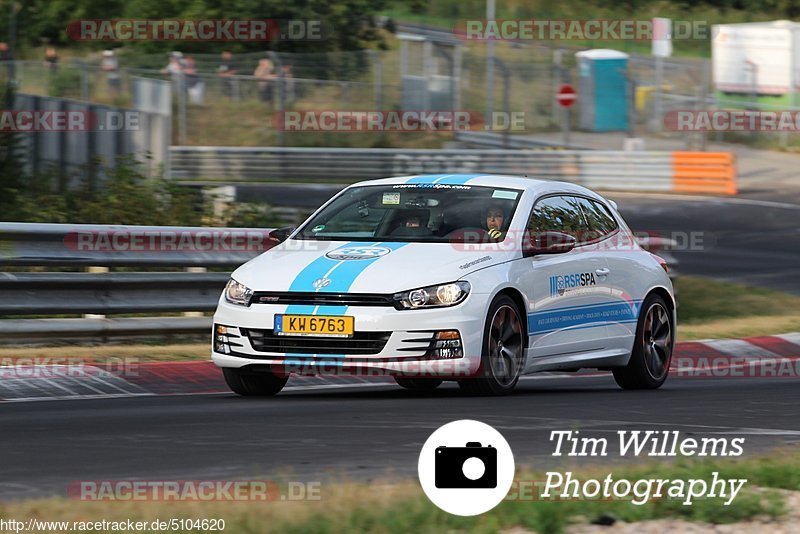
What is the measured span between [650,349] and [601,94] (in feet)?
91.5

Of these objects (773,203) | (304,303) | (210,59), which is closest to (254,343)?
(304,303)

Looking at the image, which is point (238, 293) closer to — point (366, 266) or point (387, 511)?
point (366, 266)

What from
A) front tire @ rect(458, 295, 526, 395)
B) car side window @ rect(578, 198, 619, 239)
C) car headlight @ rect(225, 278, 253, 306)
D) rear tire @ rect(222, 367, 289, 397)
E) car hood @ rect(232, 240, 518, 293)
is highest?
car side window @ rect(578, 198, 619, 239)

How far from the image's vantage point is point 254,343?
9828 mm

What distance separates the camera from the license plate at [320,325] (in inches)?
377

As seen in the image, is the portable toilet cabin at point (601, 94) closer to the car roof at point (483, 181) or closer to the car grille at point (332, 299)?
the car roof at point (483, 181)

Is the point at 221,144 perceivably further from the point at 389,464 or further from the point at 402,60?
the point at 389,464

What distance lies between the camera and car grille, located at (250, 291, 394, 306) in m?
9.58

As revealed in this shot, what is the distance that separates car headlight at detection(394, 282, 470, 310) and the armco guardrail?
22.2 metres

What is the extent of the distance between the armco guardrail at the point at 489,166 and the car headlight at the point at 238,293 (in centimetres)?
2194

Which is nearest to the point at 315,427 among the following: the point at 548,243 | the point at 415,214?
the point at 415,214

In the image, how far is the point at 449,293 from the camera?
969 centimetres

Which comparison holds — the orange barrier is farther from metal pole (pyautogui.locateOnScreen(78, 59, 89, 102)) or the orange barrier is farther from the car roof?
the car roof

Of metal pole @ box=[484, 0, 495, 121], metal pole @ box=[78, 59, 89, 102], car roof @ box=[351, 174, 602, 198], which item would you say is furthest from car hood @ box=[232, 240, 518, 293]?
metal pole @ box=[484, 0, 495, 121]
